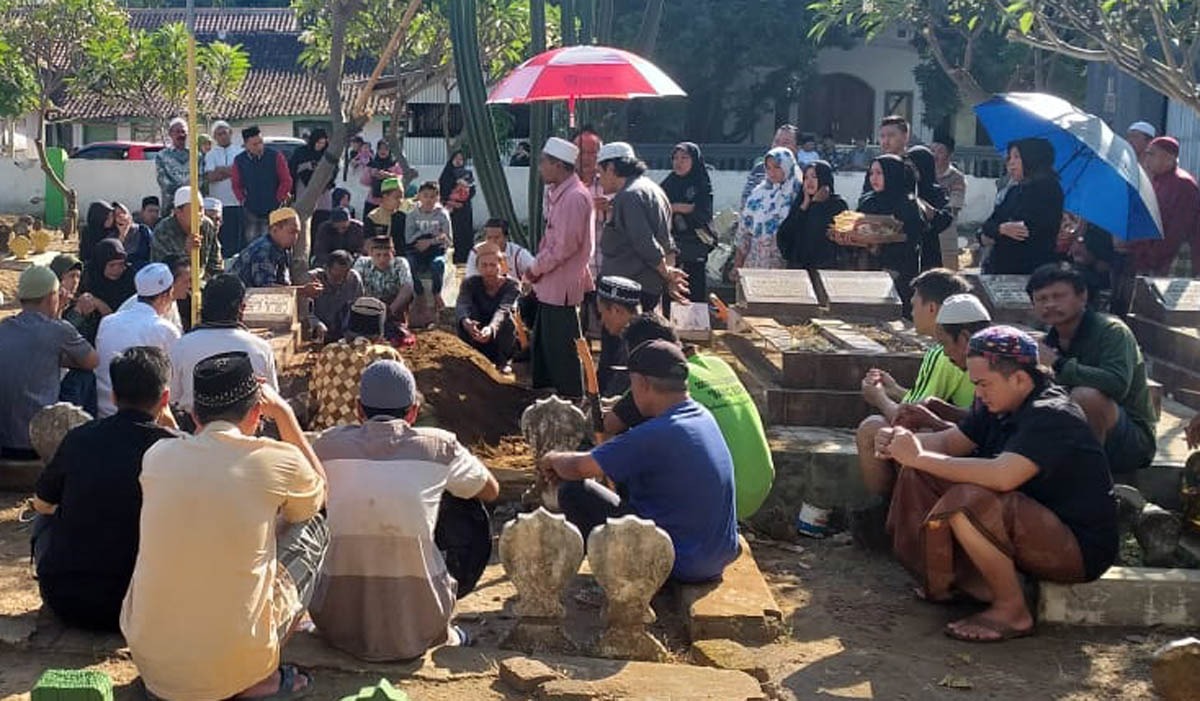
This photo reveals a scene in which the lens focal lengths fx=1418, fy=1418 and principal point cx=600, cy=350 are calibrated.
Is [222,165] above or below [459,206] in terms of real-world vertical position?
above

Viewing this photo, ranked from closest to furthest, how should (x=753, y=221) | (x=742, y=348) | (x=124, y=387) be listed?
1. (x=124, y=387)
2. (x=742, y=348)
3. (x=753, y=221)

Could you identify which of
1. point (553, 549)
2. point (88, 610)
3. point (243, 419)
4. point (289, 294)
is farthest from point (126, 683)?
point (289, 294)

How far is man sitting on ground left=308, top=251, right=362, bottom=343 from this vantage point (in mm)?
9414

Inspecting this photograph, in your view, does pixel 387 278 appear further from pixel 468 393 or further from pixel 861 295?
pixel 861 295

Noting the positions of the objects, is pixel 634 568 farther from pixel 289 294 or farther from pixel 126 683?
pixel 289 294

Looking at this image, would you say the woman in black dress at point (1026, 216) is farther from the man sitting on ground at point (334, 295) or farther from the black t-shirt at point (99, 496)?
the black t-shirt at point (99, 496)

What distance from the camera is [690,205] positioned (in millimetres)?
10695

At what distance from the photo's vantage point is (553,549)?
4.86 metres

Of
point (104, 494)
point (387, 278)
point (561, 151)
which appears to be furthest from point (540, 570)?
point (387, 278)

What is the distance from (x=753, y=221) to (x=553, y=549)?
6.55 m

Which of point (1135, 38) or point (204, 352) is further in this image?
point (1135, 38)

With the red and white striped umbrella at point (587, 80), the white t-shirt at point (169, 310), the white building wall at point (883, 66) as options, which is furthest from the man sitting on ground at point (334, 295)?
the white building wall at point (883, 66)

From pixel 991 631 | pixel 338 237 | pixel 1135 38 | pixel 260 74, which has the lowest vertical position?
pixel 991 631

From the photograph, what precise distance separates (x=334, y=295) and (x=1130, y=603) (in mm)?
5767
